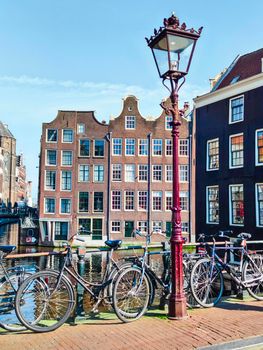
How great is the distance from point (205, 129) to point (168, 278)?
17609 mm

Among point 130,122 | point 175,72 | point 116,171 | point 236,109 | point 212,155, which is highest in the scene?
point 130,122

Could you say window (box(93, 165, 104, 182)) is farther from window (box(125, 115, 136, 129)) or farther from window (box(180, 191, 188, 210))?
window (box(180, 191, 188, 210))

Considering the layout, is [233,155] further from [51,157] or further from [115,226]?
[51,157]

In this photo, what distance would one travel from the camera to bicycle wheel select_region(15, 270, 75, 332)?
4586mm

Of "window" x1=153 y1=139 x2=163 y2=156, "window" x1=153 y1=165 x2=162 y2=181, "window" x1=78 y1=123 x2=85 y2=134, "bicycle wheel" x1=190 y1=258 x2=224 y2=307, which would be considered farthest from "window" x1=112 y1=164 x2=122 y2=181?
"bicycle wheel" x1=190 y1=258 x2=224 y2=307

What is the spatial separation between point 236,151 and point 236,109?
241 centimetres

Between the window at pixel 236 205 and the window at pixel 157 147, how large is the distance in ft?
60.1

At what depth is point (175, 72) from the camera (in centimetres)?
→ 561

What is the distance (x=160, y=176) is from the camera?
3775 cm

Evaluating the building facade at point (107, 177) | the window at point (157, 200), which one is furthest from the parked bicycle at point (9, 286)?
the window at point (157, 200)

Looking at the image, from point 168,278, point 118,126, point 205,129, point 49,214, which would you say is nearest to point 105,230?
point 49,214

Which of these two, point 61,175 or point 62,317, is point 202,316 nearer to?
point 62,317

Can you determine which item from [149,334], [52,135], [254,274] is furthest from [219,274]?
[52,135]

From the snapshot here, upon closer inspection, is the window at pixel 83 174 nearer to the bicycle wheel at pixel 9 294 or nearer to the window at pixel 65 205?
the window at pixel 65 205
